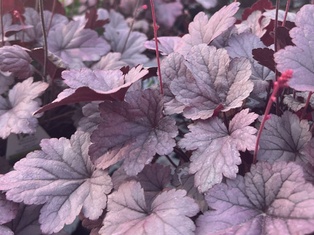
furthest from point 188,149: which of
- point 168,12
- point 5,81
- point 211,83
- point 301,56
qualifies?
point 168,12

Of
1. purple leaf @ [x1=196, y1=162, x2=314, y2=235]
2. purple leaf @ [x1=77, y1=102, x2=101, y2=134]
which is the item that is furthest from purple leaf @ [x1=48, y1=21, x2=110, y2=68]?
purple leaf @ [x1=196, y1=162, x2=314, y2=235]

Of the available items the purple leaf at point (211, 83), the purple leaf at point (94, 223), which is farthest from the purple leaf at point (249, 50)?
the purple leaf at point (94, 223)

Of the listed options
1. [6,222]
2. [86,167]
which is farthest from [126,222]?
[6,222]

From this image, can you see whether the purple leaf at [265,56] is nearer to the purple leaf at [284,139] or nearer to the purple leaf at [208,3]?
the purple leaf at [284,139]

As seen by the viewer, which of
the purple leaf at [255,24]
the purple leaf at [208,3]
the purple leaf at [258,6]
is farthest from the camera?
the purple leaf at [208,3]

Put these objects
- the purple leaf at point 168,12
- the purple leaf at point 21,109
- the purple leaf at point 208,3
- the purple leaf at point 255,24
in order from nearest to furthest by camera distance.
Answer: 1. the purple leaf at point 21,109
2. the purple leaf at point 255,24
3. the purple leaf at point 208,3
4. the purple leaf at point 168,12
